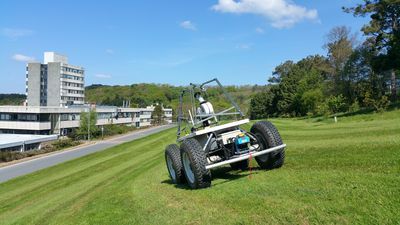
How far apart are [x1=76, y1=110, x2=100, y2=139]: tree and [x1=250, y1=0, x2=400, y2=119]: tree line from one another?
4615 cm

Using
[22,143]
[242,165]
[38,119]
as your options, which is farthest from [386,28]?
[38,119]

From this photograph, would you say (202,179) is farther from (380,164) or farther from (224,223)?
(380,164)

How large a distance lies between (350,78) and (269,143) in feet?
224

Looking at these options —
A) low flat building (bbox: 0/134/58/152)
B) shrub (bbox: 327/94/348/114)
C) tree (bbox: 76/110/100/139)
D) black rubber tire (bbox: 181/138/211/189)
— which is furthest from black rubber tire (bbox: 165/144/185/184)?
tree (bbox: 76/110/100/139)

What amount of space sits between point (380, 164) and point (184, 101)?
5.73 m

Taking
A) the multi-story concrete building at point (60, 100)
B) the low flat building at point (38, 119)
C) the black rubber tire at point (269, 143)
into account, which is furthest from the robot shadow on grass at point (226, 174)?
the multi-story concrete building at point (60, 100)

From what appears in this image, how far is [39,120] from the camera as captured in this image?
85875mm

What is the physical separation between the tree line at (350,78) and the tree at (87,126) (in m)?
46.2

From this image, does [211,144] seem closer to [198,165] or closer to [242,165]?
[198,165]

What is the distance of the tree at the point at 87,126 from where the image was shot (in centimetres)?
8480

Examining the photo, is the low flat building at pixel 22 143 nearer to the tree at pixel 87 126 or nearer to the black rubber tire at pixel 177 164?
the tree at pixel 87 126

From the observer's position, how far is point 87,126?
85.4 meters

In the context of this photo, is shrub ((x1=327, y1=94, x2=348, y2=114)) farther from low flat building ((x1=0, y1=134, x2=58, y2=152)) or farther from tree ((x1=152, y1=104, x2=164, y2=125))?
tree ((x1=152, y1=104, x2=164, y2=125))

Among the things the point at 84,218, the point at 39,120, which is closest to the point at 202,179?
the point at 84,218
